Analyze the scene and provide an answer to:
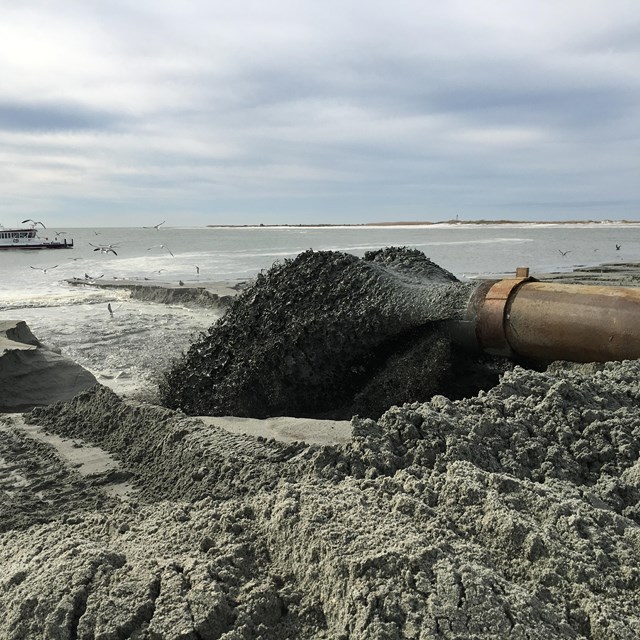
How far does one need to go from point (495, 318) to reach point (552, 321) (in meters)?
0.33

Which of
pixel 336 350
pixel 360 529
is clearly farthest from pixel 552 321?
pixel 360 529

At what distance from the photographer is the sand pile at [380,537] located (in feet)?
5.23

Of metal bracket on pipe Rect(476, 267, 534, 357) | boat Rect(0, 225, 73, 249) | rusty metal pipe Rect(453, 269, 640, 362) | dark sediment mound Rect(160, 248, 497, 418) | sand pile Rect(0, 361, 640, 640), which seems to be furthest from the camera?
boat Rect(0, 225, 73, 249)

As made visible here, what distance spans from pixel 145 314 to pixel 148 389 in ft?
20.3

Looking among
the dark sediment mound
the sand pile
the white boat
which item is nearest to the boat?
the white boat

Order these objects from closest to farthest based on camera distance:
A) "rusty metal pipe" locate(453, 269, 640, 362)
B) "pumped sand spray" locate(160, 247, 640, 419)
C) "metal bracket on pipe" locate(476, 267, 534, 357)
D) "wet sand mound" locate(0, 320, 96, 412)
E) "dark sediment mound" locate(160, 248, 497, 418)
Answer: "rusty metal pipe" locate(453, 269, 640, 362) < "pumped sand spray" locate(160, 247, 640, 419) < "metal bracket on pipe" locate(476, 267, 534, 357) < "dark sediment mound" locate(160, 248, 497, 418) < "wet sand mound" locate(0, 320, 96, 412)

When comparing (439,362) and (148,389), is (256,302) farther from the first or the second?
(148,389)

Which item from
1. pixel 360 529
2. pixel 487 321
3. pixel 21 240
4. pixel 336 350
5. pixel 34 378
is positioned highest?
pixel 21 240

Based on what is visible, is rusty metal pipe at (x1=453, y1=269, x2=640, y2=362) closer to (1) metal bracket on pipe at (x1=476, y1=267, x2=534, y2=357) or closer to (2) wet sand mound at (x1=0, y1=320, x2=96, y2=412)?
(1) metal bracket on pipe at (x1=476, y1=267, x2=534, y2=357)

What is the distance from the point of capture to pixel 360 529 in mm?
1863

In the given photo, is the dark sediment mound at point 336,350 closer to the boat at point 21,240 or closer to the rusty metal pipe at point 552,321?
the rusty metal pipe at point 552,321

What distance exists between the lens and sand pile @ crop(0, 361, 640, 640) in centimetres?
159

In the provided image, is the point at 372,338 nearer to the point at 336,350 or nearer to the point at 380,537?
the point at 336,350

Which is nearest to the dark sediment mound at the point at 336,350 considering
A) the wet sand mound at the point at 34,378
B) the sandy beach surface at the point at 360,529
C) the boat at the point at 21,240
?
the sandy beach surface at the point at 360,529
